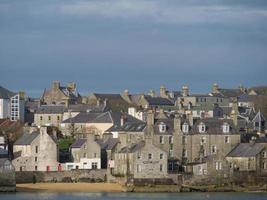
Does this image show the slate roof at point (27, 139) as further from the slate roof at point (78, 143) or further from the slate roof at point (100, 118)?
the slate roof at point (100, 118)

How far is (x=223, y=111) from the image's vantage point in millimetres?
144875

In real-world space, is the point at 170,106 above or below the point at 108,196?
above

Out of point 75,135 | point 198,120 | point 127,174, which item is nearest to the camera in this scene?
point 127,174

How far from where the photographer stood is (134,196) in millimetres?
96000

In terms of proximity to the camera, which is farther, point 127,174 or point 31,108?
point 31,108

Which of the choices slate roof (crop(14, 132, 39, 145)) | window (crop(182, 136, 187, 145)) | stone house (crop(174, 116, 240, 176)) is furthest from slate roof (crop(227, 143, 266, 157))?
slate roof (crop(14, 132, 39, 145))

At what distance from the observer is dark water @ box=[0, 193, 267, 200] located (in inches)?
3671

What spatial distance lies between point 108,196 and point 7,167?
8.85 m

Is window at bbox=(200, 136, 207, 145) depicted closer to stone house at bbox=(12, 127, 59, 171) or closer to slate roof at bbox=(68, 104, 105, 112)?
stone house at bbox=(12, 127, 59, 171)

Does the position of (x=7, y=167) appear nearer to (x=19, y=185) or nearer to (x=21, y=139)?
(x=19, y=185)

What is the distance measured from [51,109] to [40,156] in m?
28.3

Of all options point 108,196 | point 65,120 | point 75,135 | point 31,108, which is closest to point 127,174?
point 108,196

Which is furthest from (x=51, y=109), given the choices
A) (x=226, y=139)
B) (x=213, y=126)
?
(x=226, y=139)

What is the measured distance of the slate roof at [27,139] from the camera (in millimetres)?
112506
